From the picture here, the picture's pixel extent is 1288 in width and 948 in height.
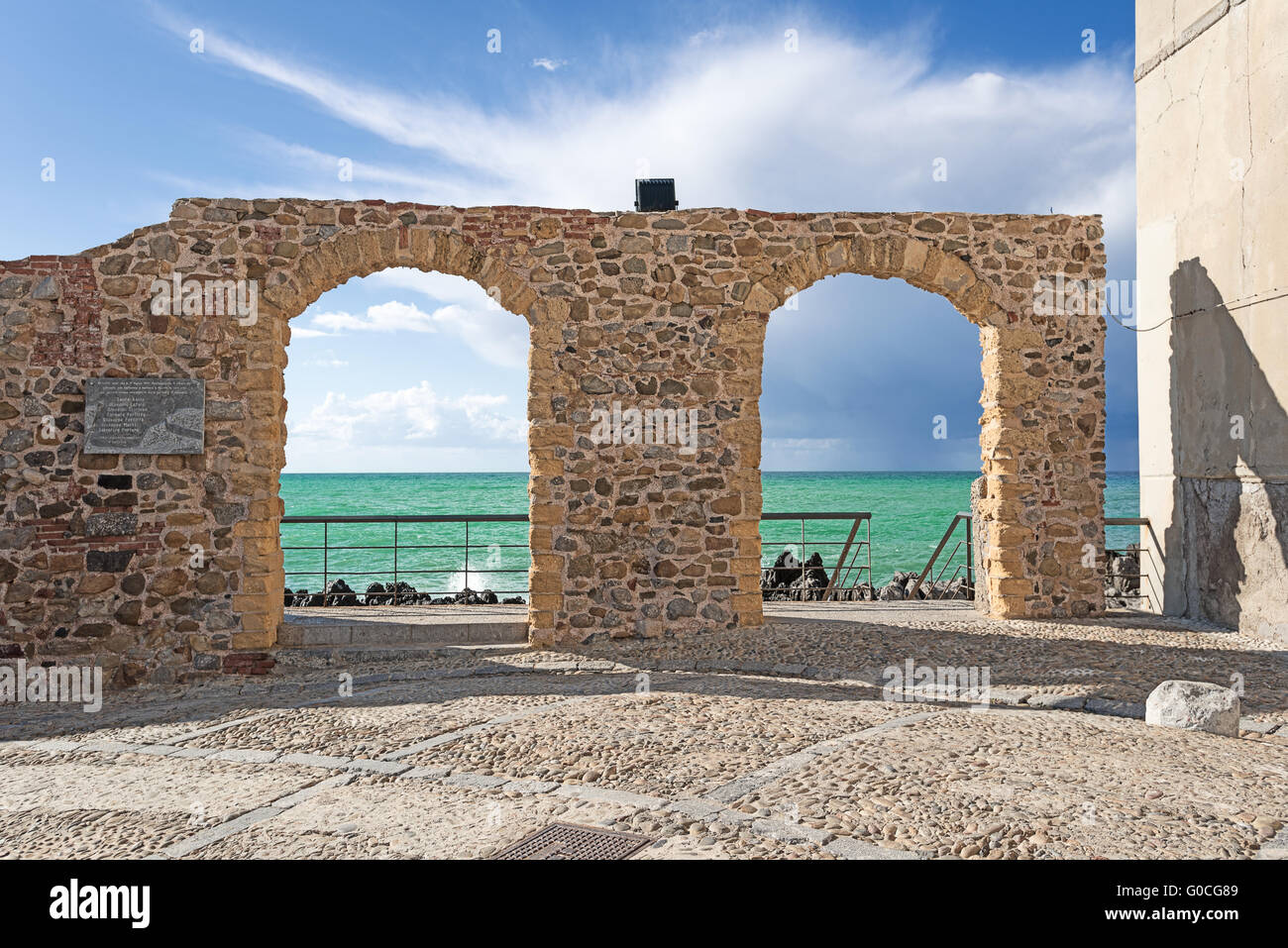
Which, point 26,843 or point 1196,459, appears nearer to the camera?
point 26,843

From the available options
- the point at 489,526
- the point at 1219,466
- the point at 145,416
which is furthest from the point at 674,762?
the point at 489,526

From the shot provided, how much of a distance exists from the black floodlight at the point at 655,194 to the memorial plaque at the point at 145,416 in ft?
13.6

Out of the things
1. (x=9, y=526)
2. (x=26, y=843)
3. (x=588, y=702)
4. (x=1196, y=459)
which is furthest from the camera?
(x=1196, y=459)

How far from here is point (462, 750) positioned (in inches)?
172

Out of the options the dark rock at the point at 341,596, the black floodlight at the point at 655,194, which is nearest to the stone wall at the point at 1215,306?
the black floodlight at the point at 655,194

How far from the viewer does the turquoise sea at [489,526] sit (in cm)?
2247

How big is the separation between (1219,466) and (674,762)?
6.82 metres

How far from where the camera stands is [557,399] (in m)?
7.62

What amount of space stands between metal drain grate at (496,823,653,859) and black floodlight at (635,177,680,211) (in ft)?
19.7

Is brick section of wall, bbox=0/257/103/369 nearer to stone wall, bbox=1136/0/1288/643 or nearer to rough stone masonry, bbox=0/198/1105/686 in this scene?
rough stone masonry, bbox=0/198/1105/686

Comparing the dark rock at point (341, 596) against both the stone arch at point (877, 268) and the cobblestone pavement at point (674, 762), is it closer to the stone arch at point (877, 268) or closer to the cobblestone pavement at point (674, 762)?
the cobblestone pavement at point (674, 762)
